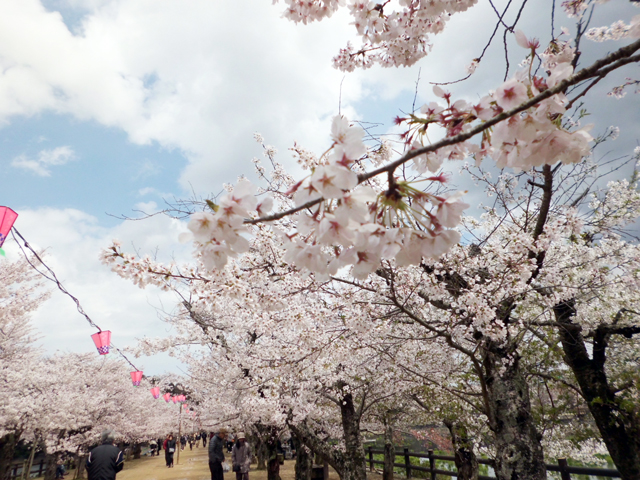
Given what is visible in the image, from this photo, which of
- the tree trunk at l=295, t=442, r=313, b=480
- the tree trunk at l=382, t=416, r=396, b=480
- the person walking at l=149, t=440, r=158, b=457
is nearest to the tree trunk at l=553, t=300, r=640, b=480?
the tree trunk at l=382, t=416, r=396, b=480

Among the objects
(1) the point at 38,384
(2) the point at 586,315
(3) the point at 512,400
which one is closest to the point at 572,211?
(3) the point at 512,400

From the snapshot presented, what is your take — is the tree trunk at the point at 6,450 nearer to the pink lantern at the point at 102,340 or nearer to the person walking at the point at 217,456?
the pink lantern at the point at 102,340

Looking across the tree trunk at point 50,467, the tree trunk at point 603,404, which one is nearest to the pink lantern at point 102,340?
the tree trunk at point 603,404

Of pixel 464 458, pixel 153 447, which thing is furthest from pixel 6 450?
pixel 153 447

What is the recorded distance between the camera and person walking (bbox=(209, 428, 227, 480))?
8070 mm

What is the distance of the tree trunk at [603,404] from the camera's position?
5535 millimetres

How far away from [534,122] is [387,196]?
0.46 m

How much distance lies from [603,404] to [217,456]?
8.24m

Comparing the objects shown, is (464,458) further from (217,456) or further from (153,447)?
(153,447)

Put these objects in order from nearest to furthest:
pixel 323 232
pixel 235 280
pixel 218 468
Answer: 1. pixel 323 232
2. pixel 235 280
3. pixel 218 468

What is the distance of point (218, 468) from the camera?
8.09 metres

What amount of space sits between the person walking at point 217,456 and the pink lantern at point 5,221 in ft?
20.4

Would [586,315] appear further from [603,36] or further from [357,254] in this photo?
[357,254]

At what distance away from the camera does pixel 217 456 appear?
26.8 feet
